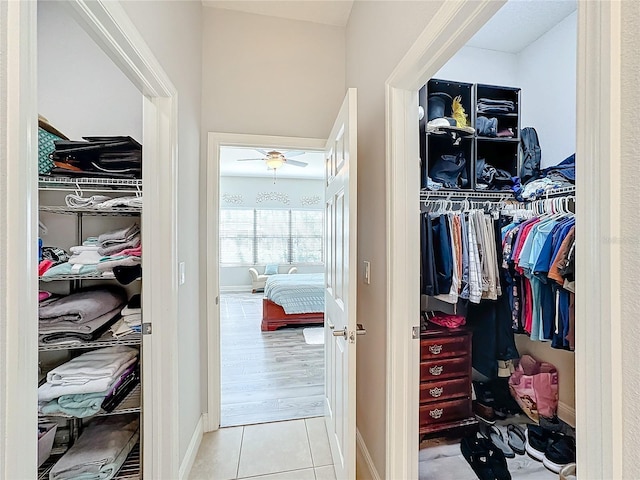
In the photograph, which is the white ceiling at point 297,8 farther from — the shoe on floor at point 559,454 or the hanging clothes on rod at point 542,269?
the shoe on floor at point 559,454

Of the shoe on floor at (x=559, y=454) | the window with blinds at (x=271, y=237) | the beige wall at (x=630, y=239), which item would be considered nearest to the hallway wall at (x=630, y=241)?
the beige wall at (x=630, y=239)

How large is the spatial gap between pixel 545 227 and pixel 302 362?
103 inches

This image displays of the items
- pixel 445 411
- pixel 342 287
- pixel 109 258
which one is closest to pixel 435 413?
pixel 445 411

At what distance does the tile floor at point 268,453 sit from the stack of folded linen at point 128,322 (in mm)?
944

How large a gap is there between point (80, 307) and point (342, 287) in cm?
131

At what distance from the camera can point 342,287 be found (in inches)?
61.4

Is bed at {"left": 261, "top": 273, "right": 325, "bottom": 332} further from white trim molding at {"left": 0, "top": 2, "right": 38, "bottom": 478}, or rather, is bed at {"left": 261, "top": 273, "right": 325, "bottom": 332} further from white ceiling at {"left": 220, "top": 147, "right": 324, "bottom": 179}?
Answer: white trim molding at {"left": 0, "top": 2, "right": 38, "bottom": 478}

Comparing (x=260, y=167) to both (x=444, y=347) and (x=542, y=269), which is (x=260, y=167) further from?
(x=542, y=269)

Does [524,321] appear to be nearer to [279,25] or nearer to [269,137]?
[269,137]

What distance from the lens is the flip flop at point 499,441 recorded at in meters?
1.93

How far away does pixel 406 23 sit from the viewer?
4.30ft

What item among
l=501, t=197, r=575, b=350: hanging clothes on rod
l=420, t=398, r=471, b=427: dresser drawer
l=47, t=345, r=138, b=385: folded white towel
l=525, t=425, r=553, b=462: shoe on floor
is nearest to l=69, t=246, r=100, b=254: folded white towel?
l=47, t=345, r=138, b=385: folded white towel

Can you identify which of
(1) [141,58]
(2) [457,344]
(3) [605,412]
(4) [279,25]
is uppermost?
(4) [279,25]

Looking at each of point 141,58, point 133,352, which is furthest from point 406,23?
point 133,352
